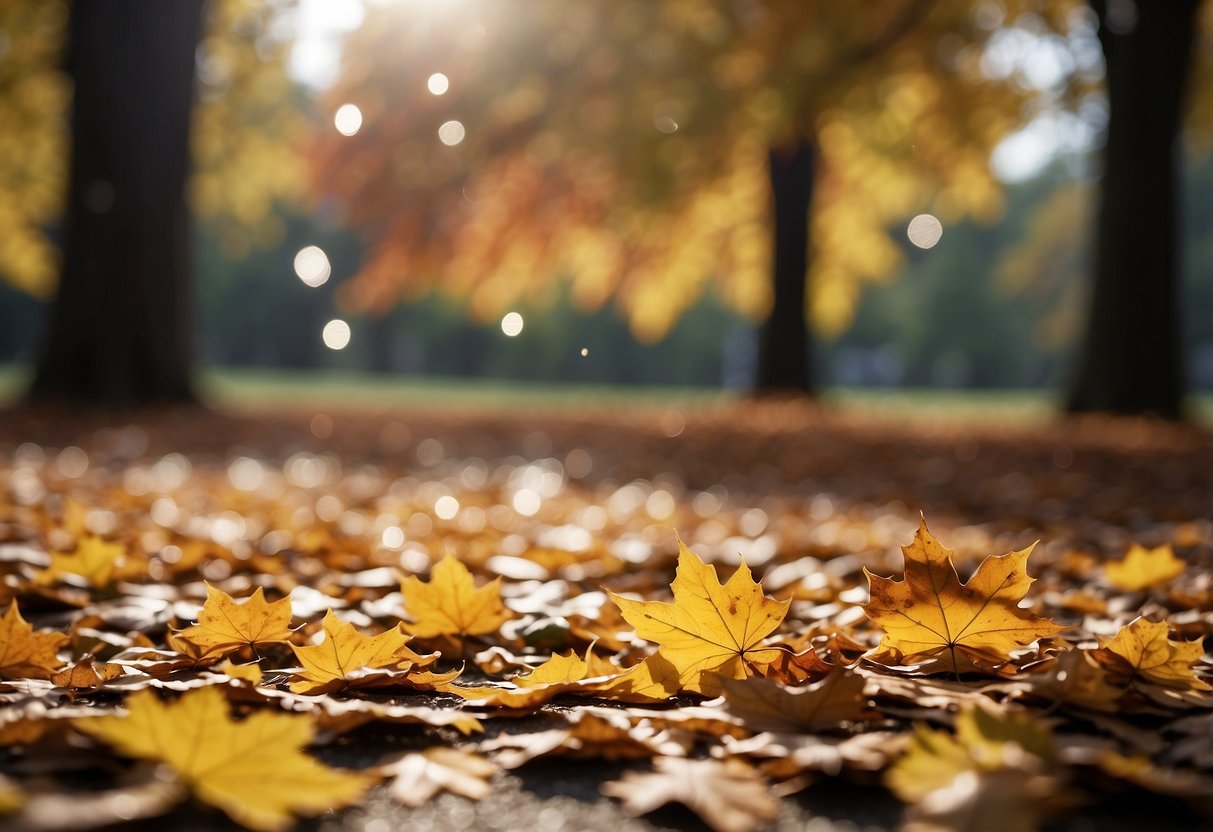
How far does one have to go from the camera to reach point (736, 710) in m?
1.41

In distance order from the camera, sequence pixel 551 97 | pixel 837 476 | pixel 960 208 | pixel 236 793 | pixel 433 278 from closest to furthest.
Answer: pixel 236 793 < pixel 837 476 < pixel 551 97 < pixel 433 278 < pixel 960 208

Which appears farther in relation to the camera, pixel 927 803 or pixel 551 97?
pixel 551 97

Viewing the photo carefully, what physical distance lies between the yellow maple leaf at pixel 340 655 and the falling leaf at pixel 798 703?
0.52 meters

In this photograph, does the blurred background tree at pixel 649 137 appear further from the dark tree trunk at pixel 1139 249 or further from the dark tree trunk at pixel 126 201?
the dark tree trunk at pixel 126 201

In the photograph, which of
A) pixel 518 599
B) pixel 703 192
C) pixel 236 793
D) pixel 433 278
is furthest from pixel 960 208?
pixel 236 793

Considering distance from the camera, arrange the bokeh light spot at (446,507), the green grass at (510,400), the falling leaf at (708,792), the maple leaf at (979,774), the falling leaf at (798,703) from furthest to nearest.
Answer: the green grass at (510,400) → the bokeh light spot at (446,507) → the falling leaf at (798,703) → the falling leaf at (708,792) → the maple leaf at (979,774)

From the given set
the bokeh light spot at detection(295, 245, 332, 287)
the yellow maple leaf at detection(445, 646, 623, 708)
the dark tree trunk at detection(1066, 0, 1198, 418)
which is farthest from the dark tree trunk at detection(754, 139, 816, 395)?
the bokeh light spot at detection(295, 245, 332, 287)

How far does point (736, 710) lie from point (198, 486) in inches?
161

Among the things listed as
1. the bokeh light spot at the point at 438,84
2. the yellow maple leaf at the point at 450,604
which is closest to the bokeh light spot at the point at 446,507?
the yellow maple leaf at the point at 450,604

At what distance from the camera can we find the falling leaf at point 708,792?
1.16 m

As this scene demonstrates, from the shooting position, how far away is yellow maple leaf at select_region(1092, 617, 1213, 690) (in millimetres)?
1549

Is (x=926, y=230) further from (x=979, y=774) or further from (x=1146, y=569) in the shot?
(x=979, y=774)

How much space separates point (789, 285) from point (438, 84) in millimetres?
5619

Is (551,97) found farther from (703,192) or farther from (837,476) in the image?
(837,476)
